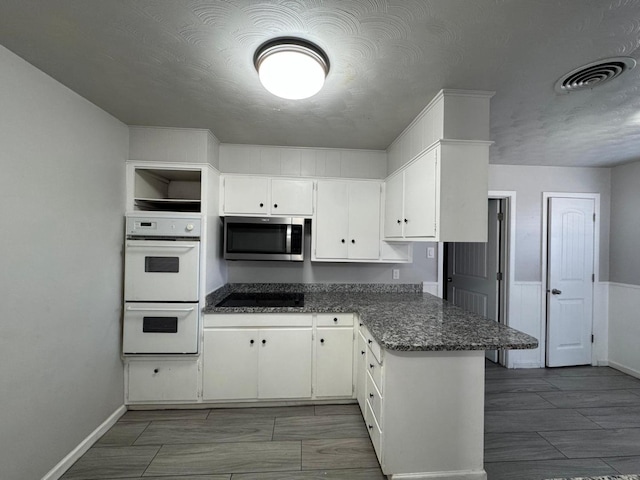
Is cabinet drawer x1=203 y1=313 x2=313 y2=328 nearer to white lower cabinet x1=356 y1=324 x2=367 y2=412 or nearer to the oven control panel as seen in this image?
white lower cabinet x1=356 y1=324 x2=367 y2=412

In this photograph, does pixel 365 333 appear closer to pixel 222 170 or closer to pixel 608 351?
pixel 222 170

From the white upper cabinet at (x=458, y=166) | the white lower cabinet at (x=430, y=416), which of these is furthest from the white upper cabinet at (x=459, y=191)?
the white lower cabinet at (x=430, y=416)

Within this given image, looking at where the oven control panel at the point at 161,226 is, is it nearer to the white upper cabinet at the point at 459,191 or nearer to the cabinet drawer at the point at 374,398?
the cabinet drawer at the point at 374,398

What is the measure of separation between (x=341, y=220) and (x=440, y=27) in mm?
1828

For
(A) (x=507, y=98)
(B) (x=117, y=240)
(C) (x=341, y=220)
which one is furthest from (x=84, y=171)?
(A) (x=507, y=98)

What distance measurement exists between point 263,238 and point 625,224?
414 centimetres

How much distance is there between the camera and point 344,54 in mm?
1393

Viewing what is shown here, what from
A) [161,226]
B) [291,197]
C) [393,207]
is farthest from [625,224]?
[161,226]

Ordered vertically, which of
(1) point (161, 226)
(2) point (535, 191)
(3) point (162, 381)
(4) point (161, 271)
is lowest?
(3) point (162, 381)

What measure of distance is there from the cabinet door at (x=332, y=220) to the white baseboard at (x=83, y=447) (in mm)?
2120

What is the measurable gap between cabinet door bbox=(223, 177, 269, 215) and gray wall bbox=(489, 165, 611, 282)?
2671 mm

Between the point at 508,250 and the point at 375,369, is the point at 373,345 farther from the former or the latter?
the point at 508,250

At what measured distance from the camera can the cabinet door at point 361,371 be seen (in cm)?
215

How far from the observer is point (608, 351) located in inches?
133
